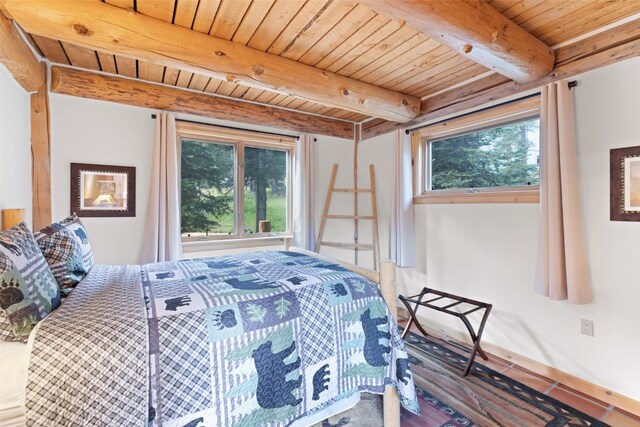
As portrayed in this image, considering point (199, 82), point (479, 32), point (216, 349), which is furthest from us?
point (199, 82)

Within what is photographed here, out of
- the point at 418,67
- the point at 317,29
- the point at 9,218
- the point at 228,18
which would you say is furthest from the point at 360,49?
the point at 9,218

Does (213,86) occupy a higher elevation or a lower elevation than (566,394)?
higher

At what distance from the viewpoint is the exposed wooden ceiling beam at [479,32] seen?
143 centimetres

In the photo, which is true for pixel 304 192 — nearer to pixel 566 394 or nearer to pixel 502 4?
pixel 502 4

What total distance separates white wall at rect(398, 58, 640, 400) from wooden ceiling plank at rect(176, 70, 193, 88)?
282 centimetres

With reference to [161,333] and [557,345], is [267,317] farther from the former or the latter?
[557,345]

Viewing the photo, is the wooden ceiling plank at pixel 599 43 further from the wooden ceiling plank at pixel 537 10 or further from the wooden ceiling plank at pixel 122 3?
the wooden ceiling plank at pixel 122 3

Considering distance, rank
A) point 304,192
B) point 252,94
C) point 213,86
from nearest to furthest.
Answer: point 213,86, point 252,94, point 304,192

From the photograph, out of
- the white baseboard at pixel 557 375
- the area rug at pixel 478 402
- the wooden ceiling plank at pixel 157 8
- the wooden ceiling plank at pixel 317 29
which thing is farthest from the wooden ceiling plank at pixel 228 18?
the white baseboard at pixel 557 375

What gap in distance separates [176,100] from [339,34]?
1.75 metres

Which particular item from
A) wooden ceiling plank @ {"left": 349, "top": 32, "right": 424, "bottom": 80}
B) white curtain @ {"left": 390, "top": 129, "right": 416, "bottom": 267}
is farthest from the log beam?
white curtain @ {"left": 390, "top": 129, "right": 416, "bottom": 267}

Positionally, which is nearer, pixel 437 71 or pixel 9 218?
pixel 9 218

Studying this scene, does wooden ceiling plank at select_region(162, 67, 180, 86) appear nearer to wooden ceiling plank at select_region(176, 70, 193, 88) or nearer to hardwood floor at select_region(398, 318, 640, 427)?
wooden ceiling plank at select_region(176, 70, 193, 88)

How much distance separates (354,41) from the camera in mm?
2041
